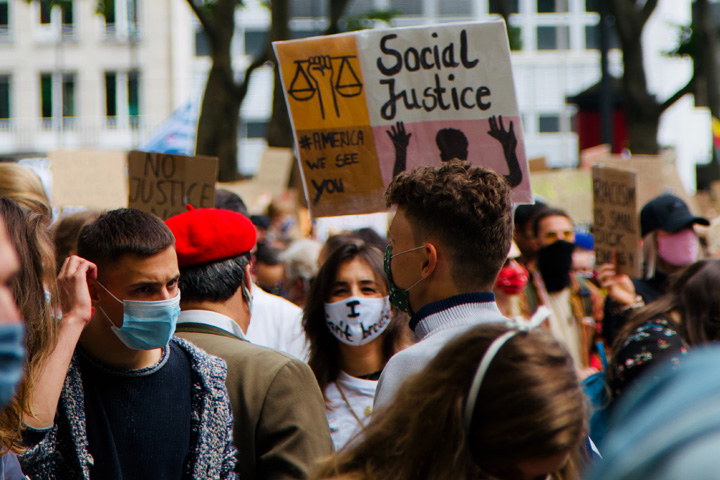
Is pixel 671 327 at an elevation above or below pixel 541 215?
below

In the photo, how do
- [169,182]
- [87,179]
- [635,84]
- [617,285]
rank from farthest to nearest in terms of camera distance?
[635,84] → [87,179] → [617,285] → [169,182]

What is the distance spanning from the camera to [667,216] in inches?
227

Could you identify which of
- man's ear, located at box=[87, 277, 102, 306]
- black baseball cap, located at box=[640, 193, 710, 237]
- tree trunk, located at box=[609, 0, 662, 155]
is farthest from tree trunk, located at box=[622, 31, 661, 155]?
man's ear, located at box=[87, 277, 102, 306]

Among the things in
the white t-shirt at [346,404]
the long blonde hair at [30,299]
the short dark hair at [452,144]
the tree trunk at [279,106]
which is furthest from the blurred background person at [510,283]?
the tree trunk at [279,106]

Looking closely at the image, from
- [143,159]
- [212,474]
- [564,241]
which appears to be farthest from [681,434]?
→ [564,241]

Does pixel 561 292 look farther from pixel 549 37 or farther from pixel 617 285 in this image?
pixel 549 37

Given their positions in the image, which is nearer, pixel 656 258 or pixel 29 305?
pixel 29 305

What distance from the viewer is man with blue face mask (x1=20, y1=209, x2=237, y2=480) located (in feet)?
8.04

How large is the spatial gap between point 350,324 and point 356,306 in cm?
9

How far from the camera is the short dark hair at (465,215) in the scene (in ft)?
8.59

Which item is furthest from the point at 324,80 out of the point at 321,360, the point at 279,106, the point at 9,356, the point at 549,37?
the point at 549,37

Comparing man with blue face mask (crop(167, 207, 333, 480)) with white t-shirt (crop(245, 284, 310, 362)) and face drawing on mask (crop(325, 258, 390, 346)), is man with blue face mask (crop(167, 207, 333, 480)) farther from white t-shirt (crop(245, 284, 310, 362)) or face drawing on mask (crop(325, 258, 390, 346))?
white t-shirt (crop(245, 284, 310, 362))

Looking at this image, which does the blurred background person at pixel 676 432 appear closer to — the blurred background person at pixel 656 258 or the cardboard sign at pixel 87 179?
the blurred background person at pixel 656 258

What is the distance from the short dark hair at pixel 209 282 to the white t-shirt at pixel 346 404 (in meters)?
0.98
